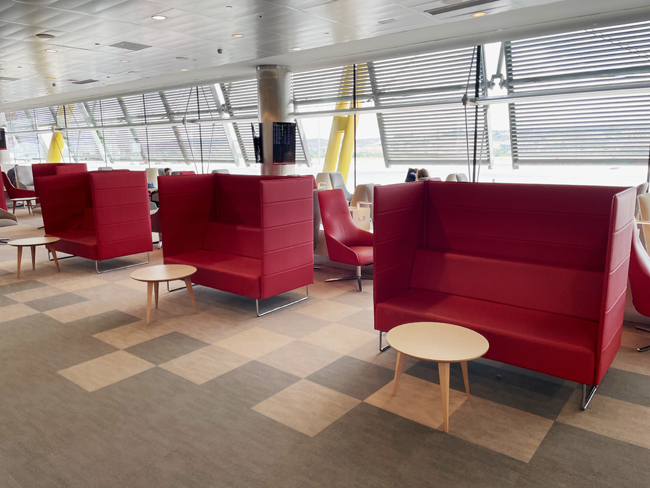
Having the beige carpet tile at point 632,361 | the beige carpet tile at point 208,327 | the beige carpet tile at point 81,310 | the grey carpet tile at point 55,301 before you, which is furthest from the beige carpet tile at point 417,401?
the grey carpet tile at point 55,301

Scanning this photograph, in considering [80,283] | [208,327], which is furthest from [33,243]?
[208,327]

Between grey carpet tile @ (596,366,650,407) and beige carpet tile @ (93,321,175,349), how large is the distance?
3453 mm

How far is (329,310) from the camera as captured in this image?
4816mm

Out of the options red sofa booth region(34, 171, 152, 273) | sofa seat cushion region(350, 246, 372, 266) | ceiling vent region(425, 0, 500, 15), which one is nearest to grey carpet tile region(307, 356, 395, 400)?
sofa seat cushion region(350, 246, 372, 266)

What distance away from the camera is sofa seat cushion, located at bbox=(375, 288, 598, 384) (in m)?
2.82

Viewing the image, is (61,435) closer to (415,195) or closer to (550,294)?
(415,195)

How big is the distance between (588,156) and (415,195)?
5.83 m

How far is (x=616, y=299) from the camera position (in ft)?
9.87

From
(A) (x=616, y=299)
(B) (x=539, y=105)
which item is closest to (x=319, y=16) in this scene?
(B) (x=539, y=105)

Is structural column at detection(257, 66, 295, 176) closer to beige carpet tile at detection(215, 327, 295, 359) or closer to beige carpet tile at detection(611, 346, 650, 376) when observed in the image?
beige carpet tile at detection(215, 327, 295, 359)

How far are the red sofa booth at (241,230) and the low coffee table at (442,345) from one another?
1.93m

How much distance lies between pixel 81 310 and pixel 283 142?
6.28 meters

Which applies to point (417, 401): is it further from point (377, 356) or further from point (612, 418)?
point (612, 418)

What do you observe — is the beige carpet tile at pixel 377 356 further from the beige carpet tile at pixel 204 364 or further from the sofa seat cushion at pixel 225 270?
the sofa seat cushion at pixel 225 270
